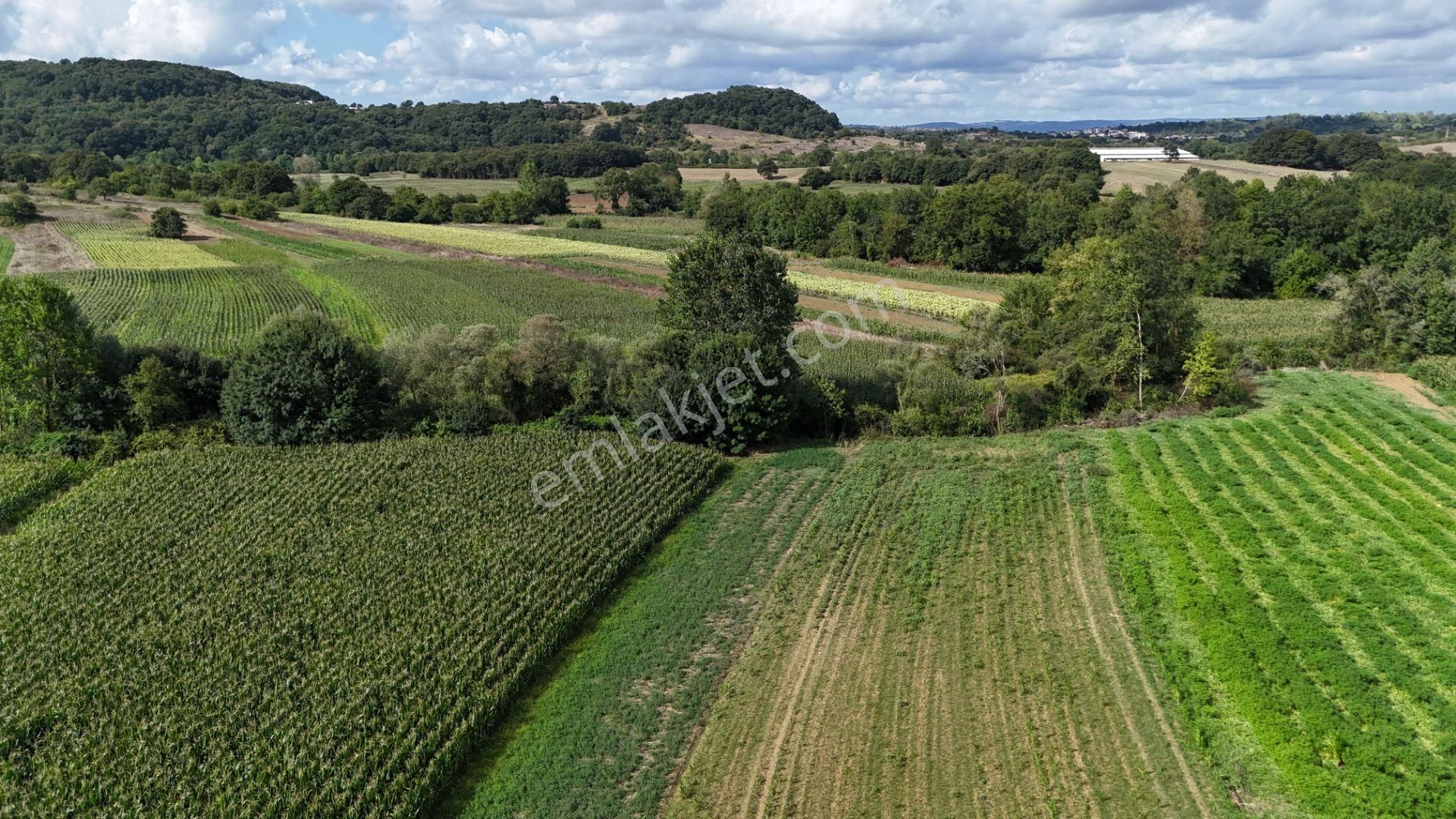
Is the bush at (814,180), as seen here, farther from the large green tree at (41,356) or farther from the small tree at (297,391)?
the large green tree at (41,356)

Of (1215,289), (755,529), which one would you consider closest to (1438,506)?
(755,529)

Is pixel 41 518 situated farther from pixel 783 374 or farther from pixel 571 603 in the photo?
pixel 783 374

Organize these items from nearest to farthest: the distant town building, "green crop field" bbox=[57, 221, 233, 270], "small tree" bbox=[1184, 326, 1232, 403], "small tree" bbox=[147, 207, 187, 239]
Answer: "small tree" bbox=[1184, 326, 1232, 403], "green crop field" bbox=[57, 221, 233, 270], "small tree" bbox=[147, 207, 187, 239], the distant town building

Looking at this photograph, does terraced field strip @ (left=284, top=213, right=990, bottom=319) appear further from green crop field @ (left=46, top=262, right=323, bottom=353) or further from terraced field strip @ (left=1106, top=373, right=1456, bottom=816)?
green crop field @ (left=46, top=262, right=323, bottom=353)

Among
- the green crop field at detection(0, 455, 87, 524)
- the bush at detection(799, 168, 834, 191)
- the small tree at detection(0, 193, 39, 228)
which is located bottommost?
the green crop field at detection(0, 455, 87, 524)

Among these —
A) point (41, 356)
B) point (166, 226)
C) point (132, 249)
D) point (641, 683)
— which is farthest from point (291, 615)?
point (166, 226)

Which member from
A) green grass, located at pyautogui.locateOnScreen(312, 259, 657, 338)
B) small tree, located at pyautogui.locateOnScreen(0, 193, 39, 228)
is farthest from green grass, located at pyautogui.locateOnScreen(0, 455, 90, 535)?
small tree, located at pyautogui.locateOnScreen(0, 193, 39, 228)
